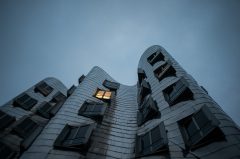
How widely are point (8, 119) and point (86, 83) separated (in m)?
6.84

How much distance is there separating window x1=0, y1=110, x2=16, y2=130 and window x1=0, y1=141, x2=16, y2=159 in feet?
6.87

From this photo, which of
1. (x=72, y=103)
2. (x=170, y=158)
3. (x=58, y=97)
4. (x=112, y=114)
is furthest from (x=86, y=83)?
(x=170, y=158)

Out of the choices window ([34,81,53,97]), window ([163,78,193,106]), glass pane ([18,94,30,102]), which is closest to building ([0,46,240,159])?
window ([163,78,193,106])

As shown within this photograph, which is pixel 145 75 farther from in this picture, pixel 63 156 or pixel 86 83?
pixel 63 156

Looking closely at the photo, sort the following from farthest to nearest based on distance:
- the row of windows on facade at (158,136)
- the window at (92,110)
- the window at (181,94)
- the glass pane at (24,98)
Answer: the glass pane at (24,98) < the window at (92,110) < the window at (181,94) < the row of windows on facade at (158,136)

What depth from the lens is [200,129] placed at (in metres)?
6.78

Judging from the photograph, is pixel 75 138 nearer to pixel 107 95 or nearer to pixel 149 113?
pixel 149 113

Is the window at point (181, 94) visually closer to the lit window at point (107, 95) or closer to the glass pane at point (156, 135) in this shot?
the glass pane at point (156, 135)

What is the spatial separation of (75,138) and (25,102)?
1012 centimetres

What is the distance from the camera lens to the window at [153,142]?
290 inches

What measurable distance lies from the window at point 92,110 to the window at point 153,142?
310 centimetres

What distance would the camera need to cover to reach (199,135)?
261 inches

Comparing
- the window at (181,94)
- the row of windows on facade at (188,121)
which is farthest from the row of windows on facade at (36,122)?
the window at (181,94)

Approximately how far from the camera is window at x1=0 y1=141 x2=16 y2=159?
9897 millimetres
